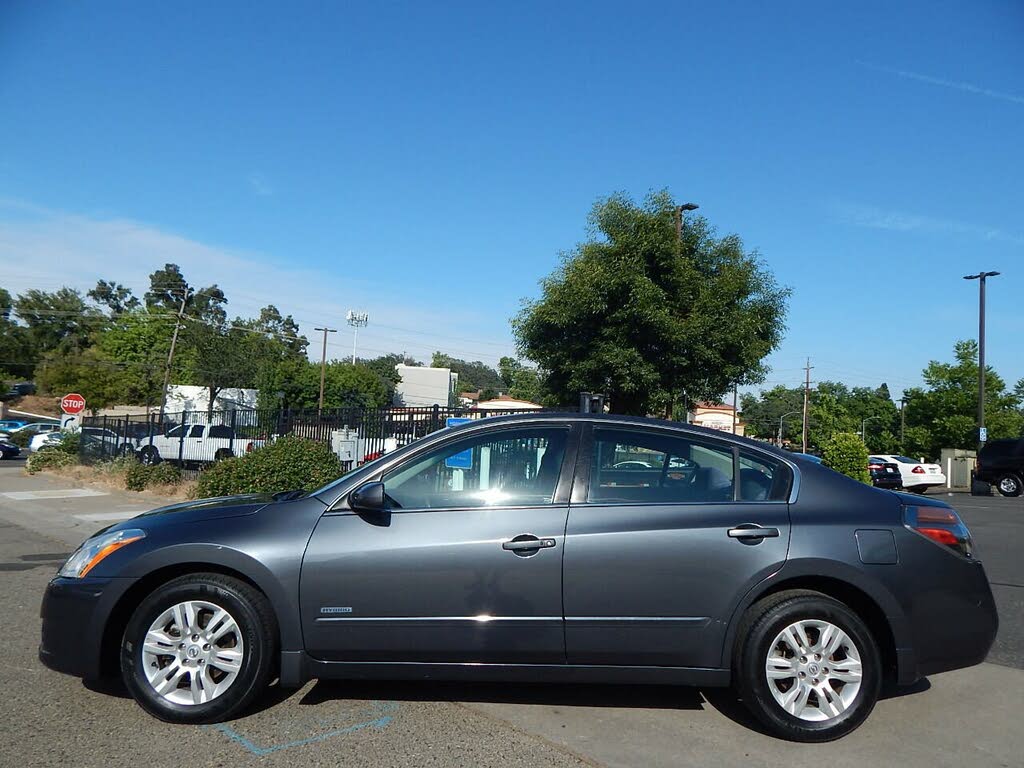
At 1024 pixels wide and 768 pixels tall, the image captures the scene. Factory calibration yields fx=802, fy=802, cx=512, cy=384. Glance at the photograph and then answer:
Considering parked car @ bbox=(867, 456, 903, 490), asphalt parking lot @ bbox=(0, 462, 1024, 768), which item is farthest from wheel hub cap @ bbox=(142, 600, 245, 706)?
parked car @ bbox=(867, 456, 903, 490)

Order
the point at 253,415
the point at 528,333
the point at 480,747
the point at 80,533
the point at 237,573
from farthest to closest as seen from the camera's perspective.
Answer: the point at 528,333 < the point at 253,415 < the point at 80,533 < the point at 237,573 < the point at 480,747

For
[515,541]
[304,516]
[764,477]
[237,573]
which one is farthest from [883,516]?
[237,573]

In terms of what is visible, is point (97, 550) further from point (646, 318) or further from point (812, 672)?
point (646, 318)

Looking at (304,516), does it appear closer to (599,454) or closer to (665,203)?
(599,454)

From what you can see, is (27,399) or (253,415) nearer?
(253,415)

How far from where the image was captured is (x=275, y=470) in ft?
38.2

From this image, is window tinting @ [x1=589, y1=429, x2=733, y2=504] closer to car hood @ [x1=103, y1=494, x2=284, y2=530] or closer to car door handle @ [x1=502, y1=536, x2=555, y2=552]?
car door handle @ [x1=502, y1=536, x2=555, y2=552]

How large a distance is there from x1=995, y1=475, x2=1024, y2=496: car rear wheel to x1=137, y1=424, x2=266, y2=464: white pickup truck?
71.4 feet

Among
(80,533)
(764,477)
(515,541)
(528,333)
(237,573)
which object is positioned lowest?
(80,533)

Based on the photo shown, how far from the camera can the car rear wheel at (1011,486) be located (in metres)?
24.0

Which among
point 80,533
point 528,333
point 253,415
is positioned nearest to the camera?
point 80,533

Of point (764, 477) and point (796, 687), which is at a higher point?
point (764, 477)

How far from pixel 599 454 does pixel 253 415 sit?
1371 centimetres

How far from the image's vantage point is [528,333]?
1791 centimetres
